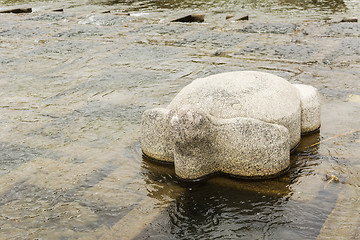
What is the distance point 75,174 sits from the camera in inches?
148

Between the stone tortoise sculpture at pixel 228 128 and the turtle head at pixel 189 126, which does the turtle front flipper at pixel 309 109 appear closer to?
the stone tortoise sculpture at pixel 228 128

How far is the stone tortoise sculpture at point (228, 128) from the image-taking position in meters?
3.41

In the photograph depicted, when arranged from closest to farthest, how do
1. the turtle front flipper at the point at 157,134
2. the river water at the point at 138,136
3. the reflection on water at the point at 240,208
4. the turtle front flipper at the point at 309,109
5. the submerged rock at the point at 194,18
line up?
the reflection on water at the point at 240,208, the river water at the point at 138,136, the turtle front flipper at the point at 157,134, the turtle front flipper at the point at 309,109, the submerged rock at the point at 194,18

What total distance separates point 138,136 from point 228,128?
48.5 inches

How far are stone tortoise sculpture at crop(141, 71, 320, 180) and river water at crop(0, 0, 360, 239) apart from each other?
5.3 inches

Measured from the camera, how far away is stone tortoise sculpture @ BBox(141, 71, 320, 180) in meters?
3.41

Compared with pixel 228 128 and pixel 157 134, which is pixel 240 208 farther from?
pixel 157 134

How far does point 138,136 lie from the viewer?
4406mm

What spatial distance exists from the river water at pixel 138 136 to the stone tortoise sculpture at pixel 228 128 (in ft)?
0.44

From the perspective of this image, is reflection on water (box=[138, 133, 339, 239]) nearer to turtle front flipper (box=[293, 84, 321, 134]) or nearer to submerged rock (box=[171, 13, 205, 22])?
turtle front flipper (box=[293, 84, 321, 134])

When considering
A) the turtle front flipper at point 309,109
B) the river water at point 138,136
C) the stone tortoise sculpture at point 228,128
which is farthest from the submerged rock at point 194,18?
the stone tortoise sculpture at point 228,128

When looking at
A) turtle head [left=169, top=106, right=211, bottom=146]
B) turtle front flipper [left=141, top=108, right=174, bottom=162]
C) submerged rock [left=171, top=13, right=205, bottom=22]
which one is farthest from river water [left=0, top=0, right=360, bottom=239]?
submerged rock [left=171, top=13, right=205, bottom=22]

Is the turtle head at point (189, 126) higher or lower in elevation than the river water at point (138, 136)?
higher

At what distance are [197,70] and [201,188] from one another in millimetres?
3261
